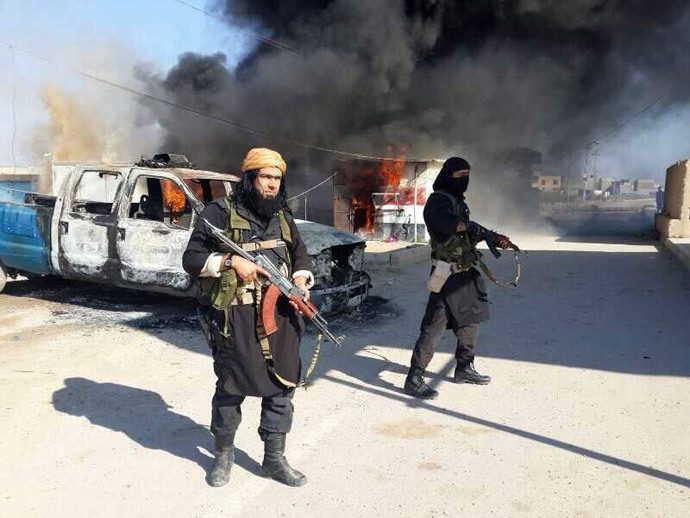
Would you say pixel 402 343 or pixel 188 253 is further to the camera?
pixel 402 343

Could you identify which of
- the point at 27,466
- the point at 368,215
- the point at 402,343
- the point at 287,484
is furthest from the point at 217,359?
the point at 368,215

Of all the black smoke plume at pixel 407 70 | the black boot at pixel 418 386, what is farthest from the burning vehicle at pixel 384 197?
the black boot at pixel 418 386

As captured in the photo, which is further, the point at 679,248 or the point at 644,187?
the point at 644,187

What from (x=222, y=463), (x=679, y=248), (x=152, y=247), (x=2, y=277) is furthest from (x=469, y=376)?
(x=679, y=248)

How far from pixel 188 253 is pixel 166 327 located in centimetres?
343

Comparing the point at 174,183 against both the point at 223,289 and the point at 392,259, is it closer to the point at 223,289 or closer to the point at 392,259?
the point at 223,289

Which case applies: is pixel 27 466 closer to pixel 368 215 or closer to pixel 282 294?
pixel 282 294

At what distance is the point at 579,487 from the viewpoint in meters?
2.78

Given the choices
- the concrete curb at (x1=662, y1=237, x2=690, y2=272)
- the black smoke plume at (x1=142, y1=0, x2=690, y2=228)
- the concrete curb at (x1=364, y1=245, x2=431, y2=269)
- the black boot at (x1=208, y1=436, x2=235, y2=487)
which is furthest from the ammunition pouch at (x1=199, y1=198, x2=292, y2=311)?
the black smoke plume at (x1=142, y1=0, x2=690, y2=228)

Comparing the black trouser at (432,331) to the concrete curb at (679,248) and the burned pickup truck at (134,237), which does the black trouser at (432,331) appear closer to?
the burned pickup truck at (134,237)

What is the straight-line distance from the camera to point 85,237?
20.6 ft

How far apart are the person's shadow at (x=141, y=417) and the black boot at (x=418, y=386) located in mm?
1344

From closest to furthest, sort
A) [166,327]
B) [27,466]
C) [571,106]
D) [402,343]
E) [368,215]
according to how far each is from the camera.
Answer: [27,466] → [402,343] → [166,327] → [368,215] → [571,106]

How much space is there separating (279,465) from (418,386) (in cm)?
145
